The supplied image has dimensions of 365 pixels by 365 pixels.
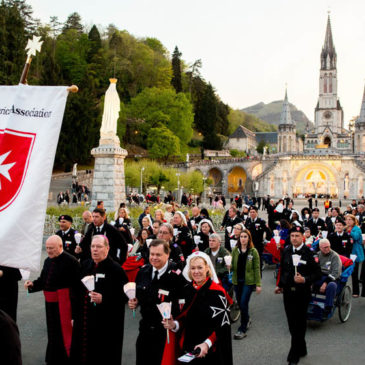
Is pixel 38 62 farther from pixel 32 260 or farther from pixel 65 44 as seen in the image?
pixel 32 260

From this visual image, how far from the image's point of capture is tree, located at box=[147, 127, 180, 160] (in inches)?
2079

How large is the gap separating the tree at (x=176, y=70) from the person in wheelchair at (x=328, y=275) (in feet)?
217

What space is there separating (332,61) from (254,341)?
→ 93.2 m

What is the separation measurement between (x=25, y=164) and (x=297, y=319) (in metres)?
4.23

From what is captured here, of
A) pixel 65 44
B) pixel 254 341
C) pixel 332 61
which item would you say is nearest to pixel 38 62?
pixel 65 44

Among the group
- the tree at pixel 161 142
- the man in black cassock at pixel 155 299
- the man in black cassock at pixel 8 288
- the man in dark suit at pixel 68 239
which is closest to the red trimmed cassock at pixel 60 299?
the man in black cassock at pixel 8 288

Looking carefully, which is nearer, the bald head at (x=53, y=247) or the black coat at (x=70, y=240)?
the bald head at (x=53, y=247)

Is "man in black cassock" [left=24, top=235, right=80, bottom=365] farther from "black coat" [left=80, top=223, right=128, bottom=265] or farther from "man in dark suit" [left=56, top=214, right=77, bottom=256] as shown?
"man in dark suit" [left=56, top=214, right=77, bottom=256]

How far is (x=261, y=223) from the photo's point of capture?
33.6 feet

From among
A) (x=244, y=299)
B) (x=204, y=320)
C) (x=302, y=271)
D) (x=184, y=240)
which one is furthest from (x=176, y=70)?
(x=204, y=320)

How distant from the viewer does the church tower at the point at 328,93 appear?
88625 millimetres

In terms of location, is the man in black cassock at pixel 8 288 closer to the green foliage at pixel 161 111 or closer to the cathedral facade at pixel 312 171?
the green foliage at pixel 161 111

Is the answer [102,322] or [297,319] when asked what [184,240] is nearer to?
[297,319]

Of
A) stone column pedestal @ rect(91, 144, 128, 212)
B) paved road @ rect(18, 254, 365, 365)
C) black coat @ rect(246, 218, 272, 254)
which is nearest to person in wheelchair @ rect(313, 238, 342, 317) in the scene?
paved road @ rect(18, 254, 365, 365)
